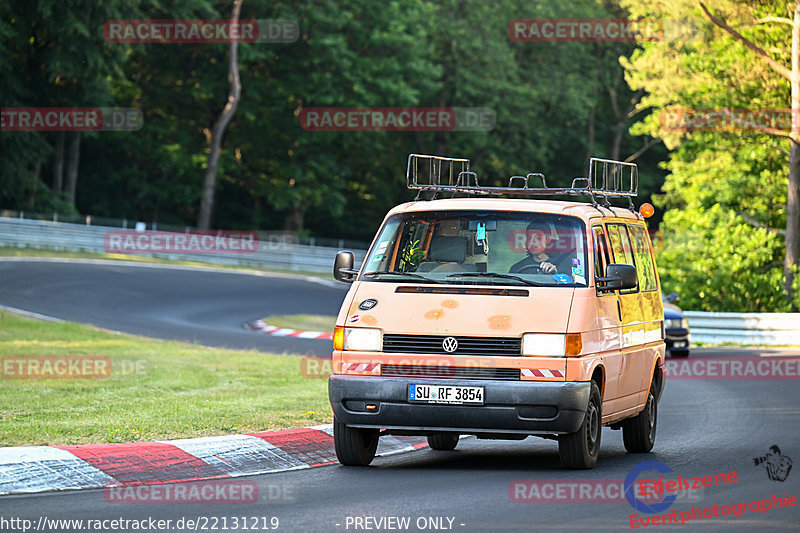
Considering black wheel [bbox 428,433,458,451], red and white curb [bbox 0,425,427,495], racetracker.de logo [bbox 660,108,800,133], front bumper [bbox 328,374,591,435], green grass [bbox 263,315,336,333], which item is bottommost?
green grass [bbox 263,315,336,333]

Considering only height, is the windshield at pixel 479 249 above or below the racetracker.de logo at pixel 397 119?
below

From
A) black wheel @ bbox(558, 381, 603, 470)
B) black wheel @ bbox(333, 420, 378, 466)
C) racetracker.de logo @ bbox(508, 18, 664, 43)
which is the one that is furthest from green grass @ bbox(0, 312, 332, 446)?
racetracker.de logo @ bbox(508, 18, 664, 43)

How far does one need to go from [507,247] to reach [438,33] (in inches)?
2296

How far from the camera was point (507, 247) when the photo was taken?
11.0 m

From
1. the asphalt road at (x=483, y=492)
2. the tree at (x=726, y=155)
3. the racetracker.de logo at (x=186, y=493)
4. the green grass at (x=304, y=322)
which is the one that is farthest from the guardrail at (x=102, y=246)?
the racetracker.de logo at (x=186, y=493)

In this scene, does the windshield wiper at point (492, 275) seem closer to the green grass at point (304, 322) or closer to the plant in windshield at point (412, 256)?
the plant in windshield at point (412, 256)

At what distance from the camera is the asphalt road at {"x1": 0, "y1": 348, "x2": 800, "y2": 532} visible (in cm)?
797

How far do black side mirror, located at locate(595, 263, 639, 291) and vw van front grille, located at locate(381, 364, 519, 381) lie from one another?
1267 mm

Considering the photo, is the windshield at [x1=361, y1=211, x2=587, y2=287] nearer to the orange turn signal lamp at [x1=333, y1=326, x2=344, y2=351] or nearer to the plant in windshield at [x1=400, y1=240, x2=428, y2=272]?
the plant in windshield at [x1=400, y1=240, x2=428, y2=272]

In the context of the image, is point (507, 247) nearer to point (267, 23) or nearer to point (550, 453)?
point (550, 453)

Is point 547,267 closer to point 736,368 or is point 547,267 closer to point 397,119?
point 736,368

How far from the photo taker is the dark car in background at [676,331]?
2730 cm

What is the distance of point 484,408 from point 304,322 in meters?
24.1

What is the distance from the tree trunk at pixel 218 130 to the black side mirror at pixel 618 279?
48892 mm
